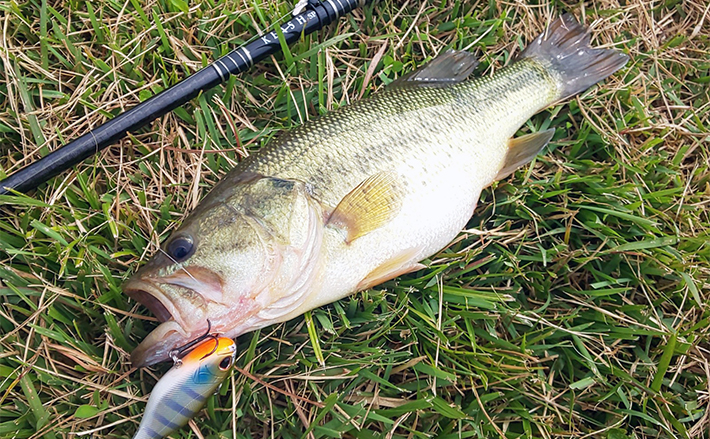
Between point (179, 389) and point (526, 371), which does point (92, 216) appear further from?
point (526, 371)

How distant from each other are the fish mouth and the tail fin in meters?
2.44

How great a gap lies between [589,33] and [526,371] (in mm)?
2232

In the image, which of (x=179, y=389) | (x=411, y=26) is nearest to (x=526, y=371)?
(x=179, y=389)

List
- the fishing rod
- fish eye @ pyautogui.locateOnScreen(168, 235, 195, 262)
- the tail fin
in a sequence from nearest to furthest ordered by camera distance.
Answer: fish eye @ pyautogui.locateOnScreen(168, 235, 195, 262) < the fishing rod < the tail fin

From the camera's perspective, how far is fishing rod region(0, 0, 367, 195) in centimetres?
217

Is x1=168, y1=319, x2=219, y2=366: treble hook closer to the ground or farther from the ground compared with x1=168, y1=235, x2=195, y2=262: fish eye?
closer to the ground

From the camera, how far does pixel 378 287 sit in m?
2.32

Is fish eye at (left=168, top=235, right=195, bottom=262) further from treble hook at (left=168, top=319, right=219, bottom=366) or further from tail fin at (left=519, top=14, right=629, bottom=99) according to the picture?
tail fin at (left=519, top=14, right=629, bottom=99)

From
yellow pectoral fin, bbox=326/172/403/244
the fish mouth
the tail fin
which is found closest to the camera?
the fish mouth

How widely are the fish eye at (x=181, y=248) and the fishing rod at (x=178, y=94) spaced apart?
82cm

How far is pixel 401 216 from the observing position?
2129 mm

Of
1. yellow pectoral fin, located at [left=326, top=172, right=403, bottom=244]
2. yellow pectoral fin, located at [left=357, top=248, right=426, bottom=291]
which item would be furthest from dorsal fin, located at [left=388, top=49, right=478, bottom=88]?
yellow pectoral fin, located at [left=357, top=248, right=426, bottom=291]

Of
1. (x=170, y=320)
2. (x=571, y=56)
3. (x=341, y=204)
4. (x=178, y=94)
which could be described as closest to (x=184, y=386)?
(x=170, y=320)

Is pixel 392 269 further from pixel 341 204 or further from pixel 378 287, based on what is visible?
pixel 341 204
